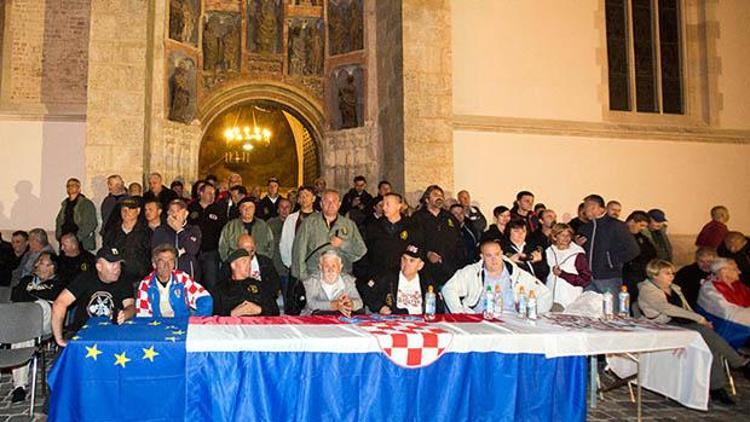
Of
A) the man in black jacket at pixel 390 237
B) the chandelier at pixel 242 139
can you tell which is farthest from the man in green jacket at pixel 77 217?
the chandelier at pixel 242 139

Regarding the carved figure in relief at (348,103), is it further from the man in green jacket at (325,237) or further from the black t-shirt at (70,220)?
the man in green jacket at (325,237)

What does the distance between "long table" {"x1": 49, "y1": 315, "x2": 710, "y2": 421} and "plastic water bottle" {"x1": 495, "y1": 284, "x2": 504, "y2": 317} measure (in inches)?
19.0

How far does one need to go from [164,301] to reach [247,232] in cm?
192

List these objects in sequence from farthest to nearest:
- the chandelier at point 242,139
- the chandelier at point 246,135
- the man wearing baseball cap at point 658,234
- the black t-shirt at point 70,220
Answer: the chandelier at point 242,139 → the chandelier at point 246,135 → the black t-shirt at point 70,220 → the man wearing baseball cap at point 658,234

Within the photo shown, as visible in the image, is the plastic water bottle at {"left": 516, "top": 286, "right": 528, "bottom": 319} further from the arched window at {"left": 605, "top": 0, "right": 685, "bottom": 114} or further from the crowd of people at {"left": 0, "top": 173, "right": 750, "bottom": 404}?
the arched window at {"left": 605, "top": 0, "right": 685, "bottom": 114}

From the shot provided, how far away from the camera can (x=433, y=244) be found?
6.87m

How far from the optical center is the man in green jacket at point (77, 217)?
859cm

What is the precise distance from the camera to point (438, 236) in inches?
273

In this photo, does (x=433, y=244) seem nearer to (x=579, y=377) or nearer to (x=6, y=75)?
(x=579, y=377)

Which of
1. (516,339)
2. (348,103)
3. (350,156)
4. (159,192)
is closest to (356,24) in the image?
(348,103)

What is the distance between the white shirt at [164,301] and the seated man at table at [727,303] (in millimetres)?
4954

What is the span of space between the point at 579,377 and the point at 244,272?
276cm

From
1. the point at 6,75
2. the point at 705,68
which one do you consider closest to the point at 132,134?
the point at 6,75

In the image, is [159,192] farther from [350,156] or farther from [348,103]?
[348,103]
